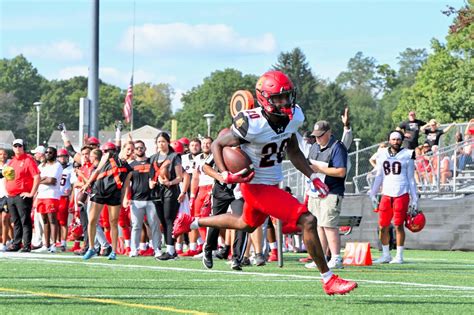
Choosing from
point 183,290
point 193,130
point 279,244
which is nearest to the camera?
point 183,290

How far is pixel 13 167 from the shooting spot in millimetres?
20484

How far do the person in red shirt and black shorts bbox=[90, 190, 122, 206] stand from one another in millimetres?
2554

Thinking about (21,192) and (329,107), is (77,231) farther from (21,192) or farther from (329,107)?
(329,107)

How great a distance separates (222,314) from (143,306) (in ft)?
2.62

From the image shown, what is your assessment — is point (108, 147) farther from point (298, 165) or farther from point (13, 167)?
point (298, 165)

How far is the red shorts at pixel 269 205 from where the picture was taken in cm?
1005

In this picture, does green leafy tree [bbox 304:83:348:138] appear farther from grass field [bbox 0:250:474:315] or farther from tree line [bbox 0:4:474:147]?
grass field [bbox 0:250:474:315]

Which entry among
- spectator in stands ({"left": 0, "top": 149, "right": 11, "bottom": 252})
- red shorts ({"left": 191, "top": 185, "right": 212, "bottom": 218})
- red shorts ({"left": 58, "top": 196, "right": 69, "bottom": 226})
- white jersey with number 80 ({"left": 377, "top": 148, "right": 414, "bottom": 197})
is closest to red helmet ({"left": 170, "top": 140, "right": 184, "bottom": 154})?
red shorts ({"left": 191, "top": 185, "right": 212, "bottom": 218})

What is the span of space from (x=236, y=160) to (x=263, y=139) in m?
0.30

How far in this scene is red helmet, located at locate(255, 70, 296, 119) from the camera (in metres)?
10.2

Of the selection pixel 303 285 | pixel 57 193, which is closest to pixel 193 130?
pixel 57 193

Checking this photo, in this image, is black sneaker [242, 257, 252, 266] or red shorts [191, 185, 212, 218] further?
red shorts [191, 185, 212, 218]

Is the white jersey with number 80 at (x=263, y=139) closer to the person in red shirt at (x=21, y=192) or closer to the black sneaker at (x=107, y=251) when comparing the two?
the black sneaker at (x=107, y=251)

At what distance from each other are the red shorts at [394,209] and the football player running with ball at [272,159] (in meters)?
6.75
